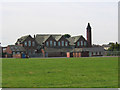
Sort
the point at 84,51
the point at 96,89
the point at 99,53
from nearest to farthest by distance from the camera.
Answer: the point at 96,89 < the point at 84,51 < the point at 99,53

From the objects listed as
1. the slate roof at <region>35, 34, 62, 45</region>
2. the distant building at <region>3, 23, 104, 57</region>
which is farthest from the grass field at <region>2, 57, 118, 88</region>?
the slate roof at <region>35, 34, 62, 45</region>

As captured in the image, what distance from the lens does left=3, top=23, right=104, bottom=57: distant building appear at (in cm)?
7462

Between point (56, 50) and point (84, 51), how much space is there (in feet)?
29.7

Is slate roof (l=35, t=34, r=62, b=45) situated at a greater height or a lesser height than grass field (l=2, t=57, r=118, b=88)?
greater

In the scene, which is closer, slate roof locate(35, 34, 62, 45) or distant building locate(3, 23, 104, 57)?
distant building locate(3, 23, 104, 57)

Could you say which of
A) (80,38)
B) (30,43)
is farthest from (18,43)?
(80,38)

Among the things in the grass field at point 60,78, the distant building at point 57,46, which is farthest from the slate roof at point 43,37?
the grass field at point 60,78

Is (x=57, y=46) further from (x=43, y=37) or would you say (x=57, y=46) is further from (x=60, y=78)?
(x=60, y=78)

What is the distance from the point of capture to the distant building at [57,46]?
245 feet

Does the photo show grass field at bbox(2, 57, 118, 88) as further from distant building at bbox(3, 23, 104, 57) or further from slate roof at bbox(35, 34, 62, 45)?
slate roof at bbox(35, 34, 62, 45)

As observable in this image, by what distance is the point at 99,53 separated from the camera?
78562 mm

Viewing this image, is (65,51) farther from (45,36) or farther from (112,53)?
(112,53)

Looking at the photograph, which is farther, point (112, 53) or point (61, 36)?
point (61, 36)

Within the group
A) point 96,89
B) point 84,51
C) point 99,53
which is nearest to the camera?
point 96,89
